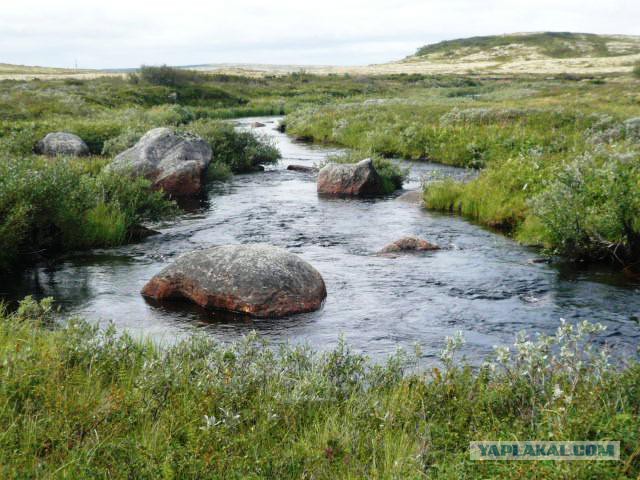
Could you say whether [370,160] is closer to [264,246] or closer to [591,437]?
[264,246]

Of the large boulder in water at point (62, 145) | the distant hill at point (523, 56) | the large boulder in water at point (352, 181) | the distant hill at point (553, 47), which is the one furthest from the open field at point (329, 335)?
the distant hill at point (553, 47)

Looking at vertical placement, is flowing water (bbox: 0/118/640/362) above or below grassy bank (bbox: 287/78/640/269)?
below

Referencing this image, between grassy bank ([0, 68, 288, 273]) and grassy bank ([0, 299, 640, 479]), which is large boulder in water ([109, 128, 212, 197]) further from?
grassy bank ([0, 299, 640, 479])

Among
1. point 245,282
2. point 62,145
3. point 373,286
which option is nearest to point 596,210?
point 373,286

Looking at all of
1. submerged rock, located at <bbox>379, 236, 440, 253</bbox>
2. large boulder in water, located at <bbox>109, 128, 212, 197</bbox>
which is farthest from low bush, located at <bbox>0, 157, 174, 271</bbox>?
submerged rock, located at <bbox>379, 236, 440, 253</bbox>

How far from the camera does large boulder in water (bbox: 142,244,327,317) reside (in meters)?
10.3

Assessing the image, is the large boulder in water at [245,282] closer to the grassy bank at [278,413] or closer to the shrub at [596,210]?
the grassy bank at [278,413]

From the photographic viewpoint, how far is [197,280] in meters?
10.7

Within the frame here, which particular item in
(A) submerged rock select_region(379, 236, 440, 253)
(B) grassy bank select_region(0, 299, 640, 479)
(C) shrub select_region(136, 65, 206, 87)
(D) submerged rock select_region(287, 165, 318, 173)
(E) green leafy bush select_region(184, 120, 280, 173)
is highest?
(C) shrub select_region(136, 65, 206, 87)

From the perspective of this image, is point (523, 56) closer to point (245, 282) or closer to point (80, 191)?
point (80, 191)

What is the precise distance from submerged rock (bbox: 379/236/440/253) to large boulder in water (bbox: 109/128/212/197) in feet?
29.2

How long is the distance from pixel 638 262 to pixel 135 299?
936 cm

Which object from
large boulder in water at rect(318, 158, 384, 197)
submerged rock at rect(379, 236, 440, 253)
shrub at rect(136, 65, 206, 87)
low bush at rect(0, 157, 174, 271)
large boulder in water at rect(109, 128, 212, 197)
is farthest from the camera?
shrub at rect(136, 65, 206, 87)

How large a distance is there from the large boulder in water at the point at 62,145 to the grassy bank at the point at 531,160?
518 inches
